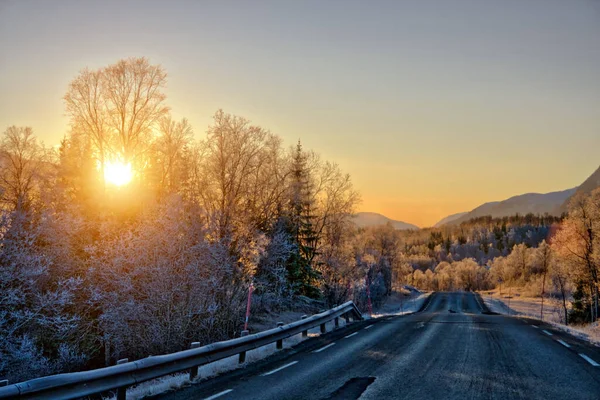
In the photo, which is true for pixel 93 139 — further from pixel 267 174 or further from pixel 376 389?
pixel 376 389

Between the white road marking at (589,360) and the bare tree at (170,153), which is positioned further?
the bare tree at (170,153)

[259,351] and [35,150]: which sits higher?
[35,150]

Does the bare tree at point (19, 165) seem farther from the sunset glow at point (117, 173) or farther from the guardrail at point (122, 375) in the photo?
the guardrail at point (122, 375)

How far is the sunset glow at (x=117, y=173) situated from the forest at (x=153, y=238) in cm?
14

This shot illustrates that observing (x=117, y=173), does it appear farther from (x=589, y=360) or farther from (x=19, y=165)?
(x=589, y=360)

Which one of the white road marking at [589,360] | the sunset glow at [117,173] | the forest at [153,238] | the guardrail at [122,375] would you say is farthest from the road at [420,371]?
the sunset glow at [117,173]

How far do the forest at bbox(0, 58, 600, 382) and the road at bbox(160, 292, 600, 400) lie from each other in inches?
242

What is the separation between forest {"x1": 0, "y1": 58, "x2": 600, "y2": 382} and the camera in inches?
597

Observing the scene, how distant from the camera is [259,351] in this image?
12.2 meters

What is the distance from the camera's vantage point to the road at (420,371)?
7.42 m

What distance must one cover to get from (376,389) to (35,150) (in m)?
37.8

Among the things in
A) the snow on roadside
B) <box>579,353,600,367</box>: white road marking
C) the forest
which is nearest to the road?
<box>579,353,600,367</box>: white road marking

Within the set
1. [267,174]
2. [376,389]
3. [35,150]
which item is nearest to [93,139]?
[35,150]

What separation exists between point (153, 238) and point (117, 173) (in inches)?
597
